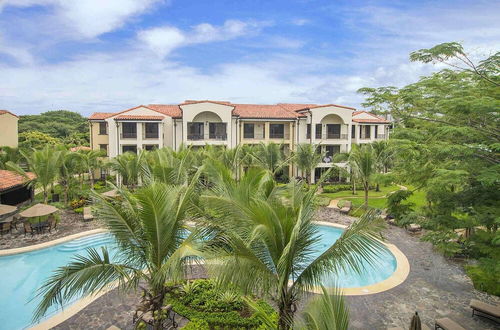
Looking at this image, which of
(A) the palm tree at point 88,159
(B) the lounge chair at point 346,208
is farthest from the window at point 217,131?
(B) the lounge chair at point 346,208

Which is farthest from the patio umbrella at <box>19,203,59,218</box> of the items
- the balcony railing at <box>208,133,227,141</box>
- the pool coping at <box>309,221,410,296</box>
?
the balcony railing at <box>208,133,227,141</box>

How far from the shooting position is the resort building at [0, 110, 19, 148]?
3347cm

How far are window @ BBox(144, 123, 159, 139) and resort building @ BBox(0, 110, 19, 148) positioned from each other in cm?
1473

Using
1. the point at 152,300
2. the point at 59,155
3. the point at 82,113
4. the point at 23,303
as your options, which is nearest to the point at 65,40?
the point at 59,155

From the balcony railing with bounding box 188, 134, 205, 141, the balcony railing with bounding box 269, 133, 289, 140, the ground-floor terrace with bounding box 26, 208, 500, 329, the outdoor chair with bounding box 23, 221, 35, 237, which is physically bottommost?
the ground-floor terrace with bounding box 26, 208, 500, 329

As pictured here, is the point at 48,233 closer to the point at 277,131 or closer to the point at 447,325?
the point at 447,325

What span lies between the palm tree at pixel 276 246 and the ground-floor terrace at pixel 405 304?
297 cm

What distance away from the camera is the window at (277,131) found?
34.8 meters

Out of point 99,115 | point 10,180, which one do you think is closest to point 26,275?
point 10,180

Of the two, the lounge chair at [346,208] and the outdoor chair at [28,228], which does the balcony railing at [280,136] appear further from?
the outdoor chair at [28,228]

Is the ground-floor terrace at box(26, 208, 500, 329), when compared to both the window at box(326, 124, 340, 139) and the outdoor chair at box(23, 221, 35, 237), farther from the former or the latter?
the window at box(326, 124, 340, 139)

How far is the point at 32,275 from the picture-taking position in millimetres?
13008

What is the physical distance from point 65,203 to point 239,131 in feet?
56.9

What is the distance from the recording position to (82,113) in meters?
82.1
